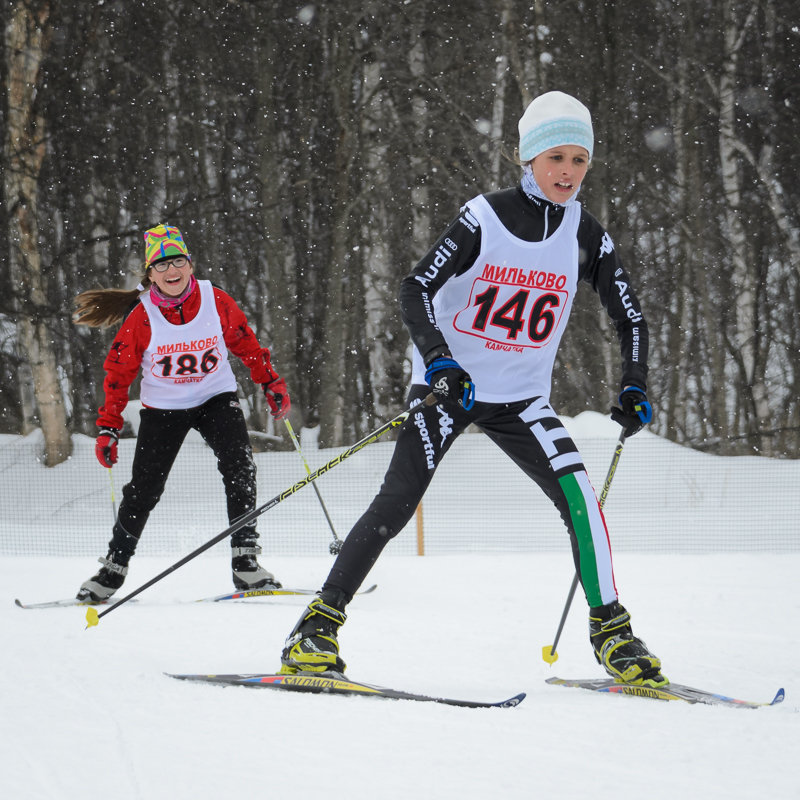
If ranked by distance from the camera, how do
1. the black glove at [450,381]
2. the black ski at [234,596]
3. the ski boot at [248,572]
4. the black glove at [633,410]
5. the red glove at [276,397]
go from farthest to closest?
the red glove at [276,397] < the ski boot at [248,572] < the black ski at [234,596] < the black glove at [633,410] < the black glove at [450,381]

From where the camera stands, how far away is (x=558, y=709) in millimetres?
2570

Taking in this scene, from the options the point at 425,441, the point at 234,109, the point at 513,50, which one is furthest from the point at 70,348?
the point at 425,441

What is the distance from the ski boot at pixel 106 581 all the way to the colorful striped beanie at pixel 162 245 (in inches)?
60.0

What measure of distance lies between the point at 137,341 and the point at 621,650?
2931 mm

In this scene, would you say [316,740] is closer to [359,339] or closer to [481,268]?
[481,268]

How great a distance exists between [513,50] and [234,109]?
14.5ft

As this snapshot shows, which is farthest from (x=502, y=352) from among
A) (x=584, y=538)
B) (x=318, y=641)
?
(x=318, y=641)

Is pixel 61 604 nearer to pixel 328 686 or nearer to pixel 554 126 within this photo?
pixel 328 686

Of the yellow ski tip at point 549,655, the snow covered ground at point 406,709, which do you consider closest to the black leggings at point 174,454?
the snow covered ground at point 406,709

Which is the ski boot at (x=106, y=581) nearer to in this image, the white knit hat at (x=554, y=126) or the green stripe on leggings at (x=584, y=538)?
the green stripe on leggings at (x=584, y=538)

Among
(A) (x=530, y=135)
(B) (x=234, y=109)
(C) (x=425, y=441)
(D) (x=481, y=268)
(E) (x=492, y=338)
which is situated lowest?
(C) (x=425, y=441)

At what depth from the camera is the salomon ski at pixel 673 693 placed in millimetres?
2699

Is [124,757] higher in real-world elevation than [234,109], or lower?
lower

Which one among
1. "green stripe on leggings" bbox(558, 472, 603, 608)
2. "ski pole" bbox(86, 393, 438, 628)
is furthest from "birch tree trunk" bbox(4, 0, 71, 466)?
"green stripe on leggings" bbox(558, 472, 603, 608)
